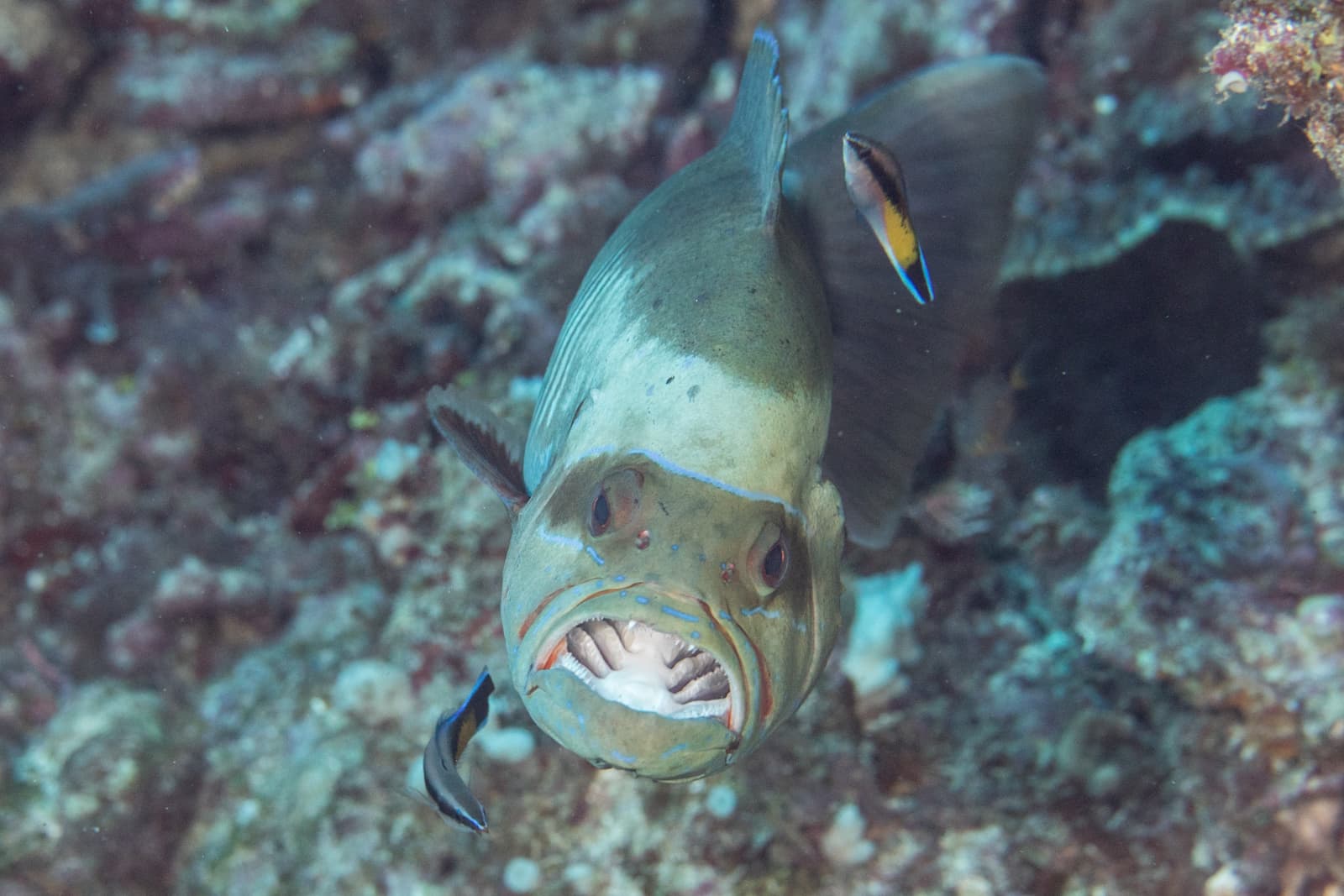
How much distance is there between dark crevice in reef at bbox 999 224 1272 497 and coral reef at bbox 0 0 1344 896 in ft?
0.06

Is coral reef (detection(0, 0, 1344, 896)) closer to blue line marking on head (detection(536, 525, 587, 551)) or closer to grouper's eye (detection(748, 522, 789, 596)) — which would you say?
blue line marking on head (detection(536, 525, 587, 551))

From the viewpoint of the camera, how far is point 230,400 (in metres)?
5.48

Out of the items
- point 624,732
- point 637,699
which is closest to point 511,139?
point 637,699

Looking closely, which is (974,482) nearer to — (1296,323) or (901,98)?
(1296,323)

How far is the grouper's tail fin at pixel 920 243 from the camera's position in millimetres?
2896

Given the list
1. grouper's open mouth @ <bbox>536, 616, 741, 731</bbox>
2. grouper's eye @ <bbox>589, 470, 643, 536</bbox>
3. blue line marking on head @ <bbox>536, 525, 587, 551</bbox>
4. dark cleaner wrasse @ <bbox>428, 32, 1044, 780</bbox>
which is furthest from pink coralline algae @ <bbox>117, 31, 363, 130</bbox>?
grouper's open mouth @ <bbox>536, 616, 741, 731</bbox>

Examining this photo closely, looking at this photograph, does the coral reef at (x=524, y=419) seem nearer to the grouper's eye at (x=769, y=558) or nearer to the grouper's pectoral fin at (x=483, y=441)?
the grouper's pectoral fin at (x=483, y=441)

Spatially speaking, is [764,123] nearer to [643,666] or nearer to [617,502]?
[617,502]

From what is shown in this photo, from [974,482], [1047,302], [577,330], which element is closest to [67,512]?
[577,330]

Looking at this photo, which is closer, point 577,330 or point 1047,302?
point 577,330

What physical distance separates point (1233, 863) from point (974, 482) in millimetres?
1824

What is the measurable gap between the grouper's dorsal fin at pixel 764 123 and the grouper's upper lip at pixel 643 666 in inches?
44.8

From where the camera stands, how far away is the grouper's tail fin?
2.90m

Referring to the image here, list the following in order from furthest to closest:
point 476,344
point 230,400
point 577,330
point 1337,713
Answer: point 230,400
point 476,344
point 1337,713
point 577,330
